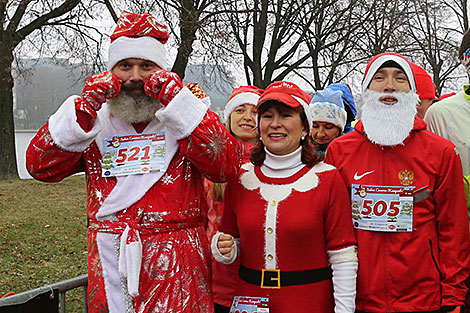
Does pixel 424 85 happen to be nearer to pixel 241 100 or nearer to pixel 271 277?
pixel 241 100

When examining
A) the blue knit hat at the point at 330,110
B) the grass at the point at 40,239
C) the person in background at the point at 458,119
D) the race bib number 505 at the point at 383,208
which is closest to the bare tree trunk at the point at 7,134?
the grass at the point at 40,239

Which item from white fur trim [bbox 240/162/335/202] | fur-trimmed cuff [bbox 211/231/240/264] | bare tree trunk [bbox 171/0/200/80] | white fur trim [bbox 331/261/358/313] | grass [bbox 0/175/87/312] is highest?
bare tree trunk [bbox 171/0/200/80]

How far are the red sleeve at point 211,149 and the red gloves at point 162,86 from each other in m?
0.19

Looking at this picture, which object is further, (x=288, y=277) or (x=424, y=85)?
(x=424, y=85)

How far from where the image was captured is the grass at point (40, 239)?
6.52 metres

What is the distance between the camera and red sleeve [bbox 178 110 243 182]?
7.58 ft

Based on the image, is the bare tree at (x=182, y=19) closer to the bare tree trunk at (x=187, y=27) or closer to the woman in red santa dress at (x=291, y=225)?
the bare tree trunk at (x=187, y=27)

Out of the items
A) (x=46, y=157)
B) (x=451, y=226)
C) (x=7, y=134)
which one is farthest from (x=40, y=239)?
(x=7, y=134)

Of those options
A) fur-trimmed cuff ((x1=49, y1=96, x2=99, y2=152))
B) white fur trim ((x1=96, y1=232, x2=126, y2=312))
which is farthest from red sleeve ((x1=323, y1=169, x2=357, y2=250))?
fur-trimmed cuff ((x1=49, y1=96, x2=99, y2=152))

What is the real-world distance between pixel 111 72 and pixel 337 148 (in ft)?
4.18

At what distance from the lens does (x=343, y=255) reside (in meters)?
2.40

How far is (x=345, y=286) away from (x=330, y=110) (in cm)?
179

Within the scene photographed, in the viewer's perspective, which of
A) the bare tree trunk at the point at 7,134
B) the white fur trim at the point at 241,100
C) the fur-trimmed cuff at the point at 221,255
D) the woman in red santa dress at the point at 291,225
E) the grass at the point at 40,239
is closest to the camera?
the woman in red santa dress at the point at 291,225

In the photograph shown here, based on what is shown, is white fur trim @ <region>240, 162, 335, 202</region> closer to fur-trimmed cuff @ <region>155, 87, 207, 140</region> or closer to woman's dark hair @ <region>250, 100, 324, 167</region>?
woman's dark hair @ <region>250, 100, 324, 167</region>
